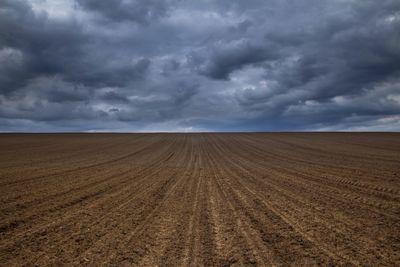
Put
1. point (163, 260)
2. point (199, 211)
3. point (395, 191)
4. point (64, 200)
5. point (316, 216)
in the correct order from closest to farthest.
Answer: point (163, 260) < point (316, 216) < point (199, 211) < point (64, 200) < point (395, 191)

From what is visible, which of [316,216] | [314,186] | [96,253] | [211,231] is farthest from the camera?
[314,186]

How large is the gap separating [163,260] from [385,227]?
17.1 feet

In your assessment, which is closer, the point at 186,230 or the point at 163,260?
the point at 163,260

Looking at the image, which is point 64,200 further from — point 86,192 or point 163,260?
point 163,260

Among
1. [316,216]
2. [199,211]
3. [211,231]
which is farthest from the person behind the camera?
[199,211]

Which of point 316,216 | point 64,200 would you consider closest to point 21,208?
point 64,200

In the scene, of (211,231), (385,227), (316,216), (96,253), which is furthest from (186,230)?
(385,227)

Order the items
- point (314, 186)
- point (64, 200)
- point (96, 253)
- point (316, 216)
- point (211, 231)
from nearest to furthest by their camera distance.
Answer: point (96, 253) → point (211, 231) → point (316, 216) → point (64, 200) → point (314, 186)

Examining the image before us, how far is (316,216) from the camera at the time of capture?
7742 mm

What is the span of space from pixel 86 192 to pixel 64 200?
4.32ft

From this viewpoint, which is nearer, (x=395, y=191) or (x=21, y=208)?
(x=21, y=208)

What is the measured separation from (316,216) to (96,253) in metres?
5.53

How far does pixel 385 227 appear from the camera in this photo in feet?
22.2

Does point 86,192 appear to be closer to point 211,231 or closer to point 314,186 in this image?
point 211,231
